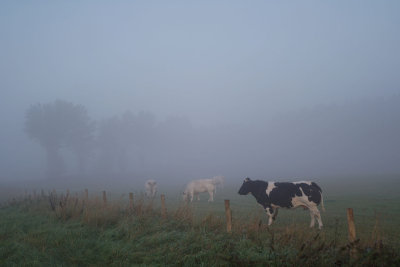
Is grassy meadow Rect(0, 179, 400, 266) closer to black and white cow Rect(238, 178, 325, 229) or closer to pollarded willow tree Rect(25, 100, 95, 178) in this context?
black and white cow Rect(238, 178, 325, 229)

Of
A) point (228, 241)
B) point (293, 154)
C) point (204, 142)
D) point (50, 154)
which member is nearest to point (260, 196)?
point (228, 241)

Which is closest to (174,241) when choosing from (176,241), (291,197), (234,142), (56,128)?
(176,241)

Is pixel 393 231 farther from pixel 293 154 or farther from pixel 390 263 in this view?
pixel 293 154

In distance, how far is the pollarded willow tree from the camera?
67.2 m

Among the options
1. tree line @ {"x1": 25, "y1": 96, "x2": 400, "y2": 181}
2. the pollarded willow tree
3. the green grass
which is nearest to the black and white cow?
the green grass

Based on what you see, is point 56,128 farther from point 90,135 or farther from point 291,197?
point 291,197

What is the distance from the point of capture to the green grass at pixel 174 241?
6.52 metres

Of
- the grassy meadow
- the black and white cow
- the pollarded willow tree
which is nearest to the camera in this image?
the grassy meadow

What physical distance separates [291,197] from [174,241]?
19.8ft

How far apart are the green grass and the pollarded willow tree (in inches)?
2387

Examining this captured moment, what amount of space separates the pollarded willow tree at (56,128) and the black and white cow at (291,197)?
65867 mm

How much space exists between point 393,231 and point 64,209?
524 inches

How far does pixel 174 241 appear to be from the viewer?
28.3 feet

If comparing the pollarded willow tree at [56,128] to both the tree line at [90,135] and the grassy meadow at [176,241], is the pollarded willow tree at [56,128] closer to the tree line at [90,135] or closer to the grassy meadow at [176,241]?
the tree line at [90,135]
